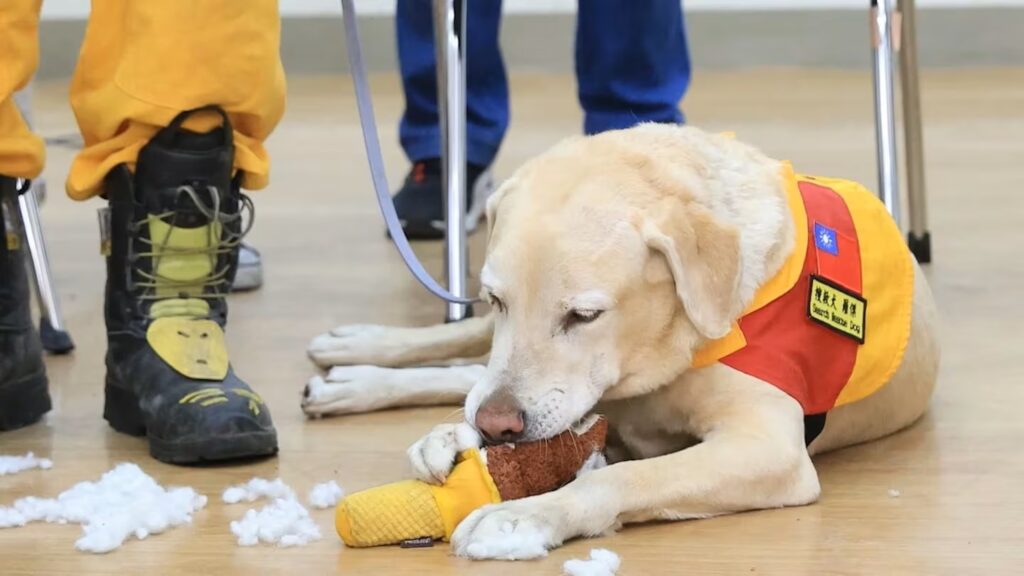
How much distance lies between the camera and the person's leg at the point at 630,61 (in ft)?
8.24

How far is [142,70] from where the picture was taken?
1.63 m

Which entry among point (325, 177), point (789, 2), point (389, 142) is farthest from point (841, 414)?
point (789, 2)

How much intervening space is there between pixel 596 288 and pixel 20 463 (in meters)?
0.70

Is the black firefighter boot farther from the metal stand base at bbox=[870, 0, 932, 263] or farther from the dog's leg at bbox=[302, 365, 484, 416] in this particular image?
the metal stand base at bbox=[870, 0, 932, 263]

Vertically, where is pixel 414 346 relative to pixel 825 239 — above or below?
below

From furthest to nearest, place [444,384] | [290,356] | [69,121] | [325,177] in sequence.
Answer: [69,121] → [325,177] → [290,356] → [444,384]

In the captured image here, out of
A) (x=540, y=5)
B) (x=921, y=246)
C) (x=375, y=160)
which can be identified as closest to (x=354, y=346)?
(x=375, y=160)

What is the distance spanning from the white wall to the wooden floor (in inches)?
41.1

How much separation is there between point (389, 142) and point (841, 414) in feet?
8.47

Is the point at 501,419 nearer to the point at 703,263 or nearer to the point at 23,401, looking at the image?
the point at 703,263

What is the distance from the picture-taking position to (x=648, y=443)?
5.08 feet

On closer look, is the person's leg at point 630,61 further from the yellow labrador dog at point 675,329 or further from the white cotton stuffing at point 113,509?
the white cotton stuffing at point 113,509

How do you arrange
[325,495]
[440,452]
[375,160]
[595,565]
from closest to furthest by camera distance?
[595,565], [440,452], [325,495], [375,160]

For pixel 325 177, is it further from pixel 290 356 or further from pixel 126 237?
pixel 126 237
